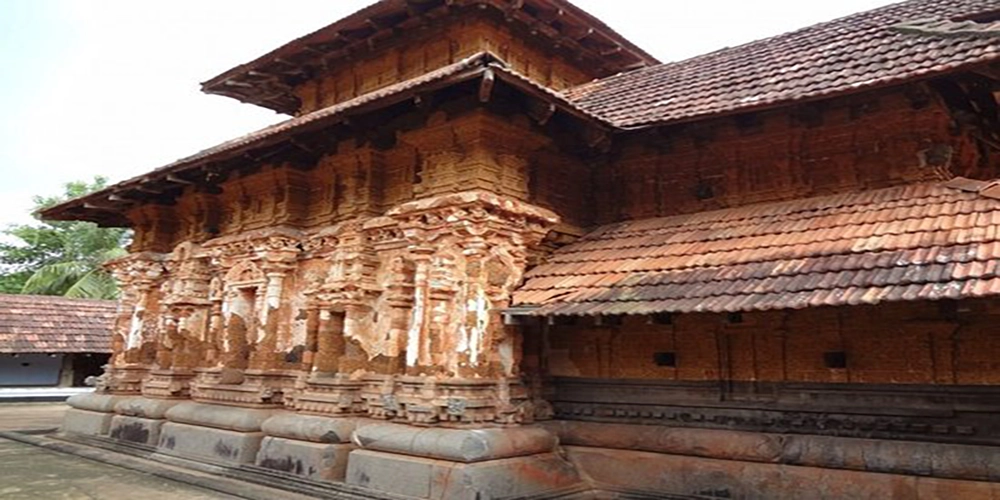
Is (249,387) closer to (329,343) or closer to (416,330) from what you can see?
(329,343)

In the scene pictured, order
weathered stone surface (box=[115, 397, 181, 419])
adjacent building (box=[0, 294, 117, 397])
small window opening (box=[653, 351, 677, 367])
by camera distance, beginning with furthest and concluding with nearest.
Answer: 1. adjacent building (box=[0, 294, 117, 397])
2. weathered stone surface (box=[115, 397, 181, 419])
3. small window opening (box=[653, 351, 677, 367])

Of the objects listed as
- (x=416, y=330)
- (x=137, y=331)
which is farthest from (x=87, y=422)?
(x=416, y=330)

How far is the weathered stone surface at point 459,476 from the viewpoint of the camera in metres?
5.85

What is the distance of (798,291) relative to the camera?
201 inches

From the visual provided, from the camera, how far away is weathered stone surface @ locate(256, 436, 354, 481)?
23.3 feet

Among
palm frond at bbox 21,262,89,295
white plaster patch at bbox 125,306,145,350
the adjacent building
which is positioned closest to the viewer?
white plaster patch at bbox 125,306,145,350

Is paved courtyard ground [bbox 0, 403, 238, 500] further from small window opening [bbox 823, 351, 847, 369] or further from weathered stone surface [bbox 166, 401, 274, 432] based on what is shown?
small window opening [bbox 823, 351, 847, 369]

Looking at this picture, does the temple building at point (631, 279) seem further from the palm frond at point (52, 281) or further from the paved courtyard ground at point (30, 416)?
the palm frond at point (52, 281)

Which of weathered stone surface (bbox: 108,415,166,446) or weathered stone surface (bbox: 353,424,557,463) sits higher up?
weathered stone surface (bbox: 353,424,557,463)

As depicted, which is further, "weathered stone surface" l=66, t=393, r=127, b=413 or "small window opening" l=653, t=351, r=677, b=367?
"weathered stone surface" l=66, t=393, r=127, b=413

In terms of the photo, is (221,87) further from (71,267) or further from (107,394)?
(71,267)

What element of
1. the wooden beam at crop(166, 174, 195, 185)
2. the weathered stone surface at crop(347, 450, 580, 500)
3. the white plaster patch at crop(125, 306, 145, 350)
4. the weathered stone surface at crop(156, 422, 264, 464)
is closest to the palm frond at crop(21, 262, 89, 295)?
the white plaster patch at crop(125, 306, 145, 350)

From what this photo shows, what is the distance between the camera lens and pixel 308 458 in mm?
7246

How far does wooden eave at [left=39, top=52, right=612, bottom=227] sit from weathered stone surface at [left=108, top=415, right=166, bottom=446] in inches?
139
